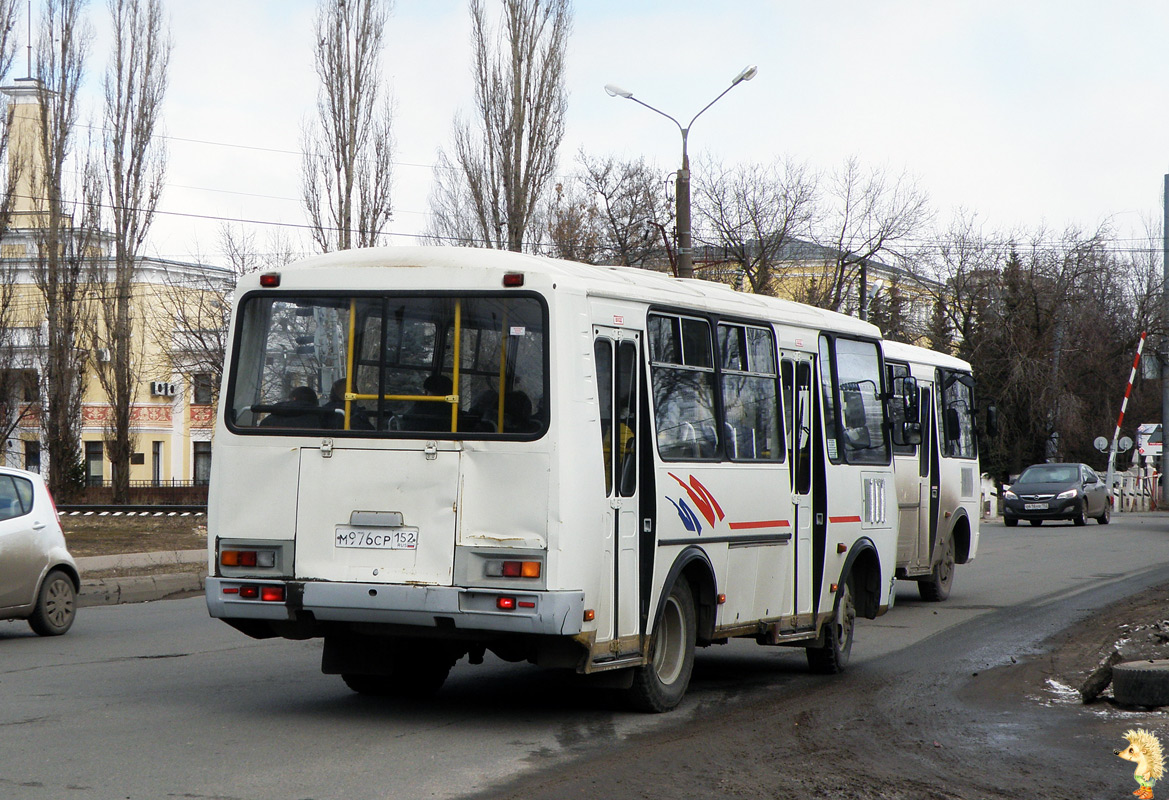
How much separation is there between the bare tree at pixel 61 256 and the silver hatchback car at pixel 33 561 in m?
26.6

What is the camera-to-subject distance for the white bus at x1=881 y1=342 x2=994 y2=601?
16.1 meters

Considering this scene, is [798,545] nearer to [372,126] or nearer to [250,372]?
[250,372]

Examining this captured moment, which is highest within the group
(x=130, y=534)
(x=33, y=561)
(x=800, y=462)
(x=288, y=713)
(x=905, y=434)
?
(x=905, y=434)

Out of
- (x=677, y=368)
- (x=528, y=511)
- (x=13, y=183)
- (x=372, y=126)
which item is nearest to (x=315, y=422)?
(x=528, y=511)

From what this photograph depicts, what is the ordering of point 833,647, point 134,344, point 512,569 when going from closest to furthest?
A: point 512,569
point 833,647
point 134,344

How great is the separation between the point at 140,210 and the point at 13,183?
861 centimetres

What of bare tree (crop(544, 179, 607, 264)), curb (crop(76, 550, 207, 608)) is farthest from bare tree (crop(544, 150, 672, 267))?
curb (crop(76, 550, 207, 608))

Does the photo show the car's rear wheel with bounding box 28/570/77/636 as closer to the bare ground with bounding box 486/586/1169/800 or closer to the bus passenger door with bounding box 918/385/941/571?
the bare ground with bounding box 486/586/1169/800

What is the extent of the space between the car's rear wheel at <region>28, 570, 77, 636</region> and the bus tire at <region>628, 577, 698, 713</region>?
22.5 ft

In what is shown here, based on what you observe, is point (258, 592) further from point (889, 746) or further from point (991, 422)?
point (991, 422)

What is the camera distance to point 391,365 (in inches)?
319

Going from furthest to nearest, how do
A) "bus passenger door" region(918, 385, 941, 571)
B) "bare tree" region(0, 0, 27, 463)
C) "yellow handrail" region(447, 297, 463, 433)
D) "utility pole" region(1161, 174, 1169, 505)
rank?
"utility pole" region(1161, 174, 1169, 505)
"bare tree" region(0, 0, 27, 463)
"bus passenger door" region(918, 385, 941, 571)
"yellow handrail" region(447, 297, 463, 433)

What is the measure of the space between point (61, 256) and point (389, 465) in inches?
1358

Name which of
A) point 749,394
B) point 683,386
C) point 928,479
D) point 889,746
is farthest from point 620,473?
point 928,479
